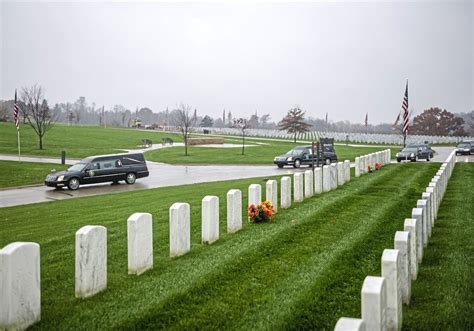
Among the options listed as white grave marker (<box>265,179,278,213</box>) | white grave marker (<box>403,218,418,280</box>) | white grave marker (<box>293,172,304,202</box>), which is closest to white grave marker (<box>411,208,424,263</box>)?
white grave marker (<box>403,218,418,280</box>)

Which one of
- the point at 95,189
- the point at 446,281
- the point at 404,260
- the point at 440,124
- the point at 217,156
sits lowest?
the point at 95,189

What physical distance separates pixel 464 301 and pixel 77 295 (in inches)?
174

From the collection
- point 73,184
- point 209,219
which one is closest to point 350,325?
point 209,219

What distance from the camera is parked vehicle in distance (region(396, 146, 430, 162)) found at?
34.7 meters

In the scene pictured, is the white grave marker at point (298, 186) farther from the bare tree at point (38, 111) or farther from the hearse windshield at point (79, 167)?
the bare tree at point (38, 111)

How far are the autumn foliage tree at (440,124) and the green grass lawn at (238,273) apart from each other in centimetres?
8994

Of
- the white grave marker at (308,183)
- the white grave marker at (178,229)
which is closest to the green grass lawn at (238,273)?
the white grave marker at (178,229)

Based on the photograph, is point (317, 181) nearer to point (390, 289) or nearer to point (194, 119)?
point (390, 289)

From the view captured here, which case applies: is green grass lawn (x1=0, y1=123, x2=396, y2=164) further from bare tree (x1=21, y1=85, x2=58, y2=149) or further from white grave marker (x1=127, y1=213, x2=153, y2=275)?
white grave marker (x1=127, y1=213, x2=153, y2=275)

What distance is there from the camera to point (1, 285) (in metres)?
4.81

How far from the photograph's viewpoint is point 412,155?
1364 inches

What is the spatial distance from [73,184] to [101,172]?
1.70 metres

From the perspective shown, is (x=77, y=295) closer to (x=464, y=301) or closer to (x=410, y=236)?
(x=410, y=236)

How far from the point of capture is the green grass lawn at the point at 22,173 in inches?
993
